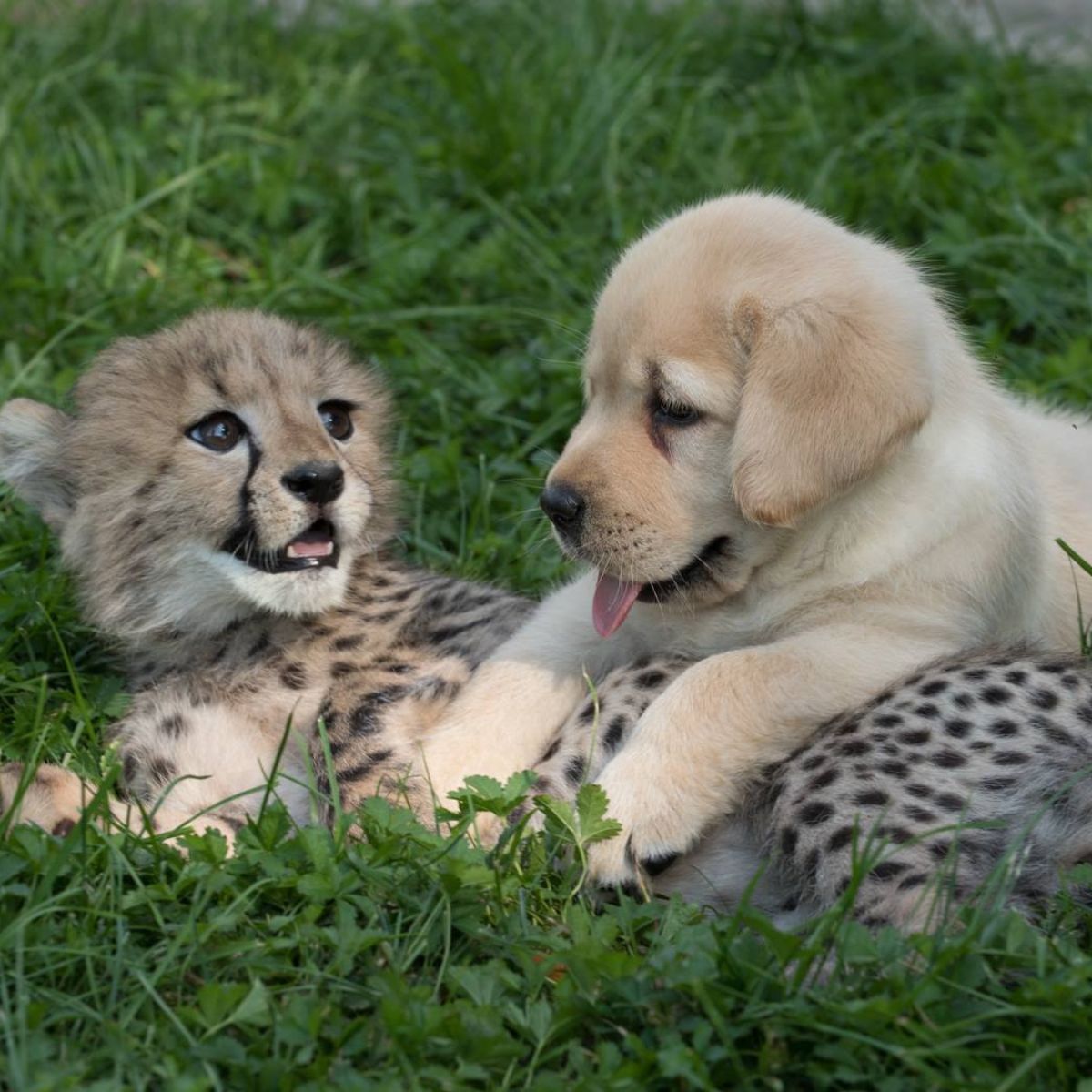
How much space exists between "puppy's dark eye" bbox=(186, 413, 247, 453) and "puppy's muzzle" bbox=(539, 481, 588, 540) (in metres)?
0.86

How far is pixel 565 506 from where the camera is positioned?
3.79 metres

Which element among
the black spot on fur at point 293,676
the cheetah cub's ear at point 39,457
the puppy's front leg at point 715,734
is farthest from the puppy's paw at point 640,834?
the cheetah cub's ear at point 39,457

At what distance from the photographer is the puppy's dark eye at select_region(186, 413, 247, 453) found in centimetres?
422

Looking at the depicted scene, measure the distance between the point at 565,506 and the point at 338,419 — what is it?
100 cm

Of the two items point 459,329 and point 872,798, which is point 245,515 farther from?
point 459,329

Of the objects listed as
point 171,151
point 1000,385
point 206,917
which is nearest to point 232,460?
point 206,917

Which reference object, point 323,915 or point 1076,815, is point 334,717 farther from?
point 1076,815

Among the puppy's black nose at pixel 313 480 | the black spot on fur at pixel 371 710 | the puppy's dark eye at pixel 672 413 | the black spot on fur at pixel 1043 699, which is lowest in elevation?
the black spot on fur at pixel 371 710

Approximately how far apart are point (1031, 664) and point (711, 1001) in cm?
118

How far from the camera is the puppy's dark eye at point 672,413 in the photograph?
3.79m

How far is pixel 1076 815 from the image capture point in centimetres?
350

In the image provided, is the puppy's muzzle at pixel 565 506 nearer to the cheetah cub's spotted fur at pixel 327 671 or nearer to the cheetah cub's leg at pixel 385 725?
the cheetah cub's spotted fur at pixel 327 671

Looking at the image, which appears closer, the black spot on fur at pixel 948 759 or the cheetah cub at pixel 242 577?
the black spot on fur at pixel 948 759

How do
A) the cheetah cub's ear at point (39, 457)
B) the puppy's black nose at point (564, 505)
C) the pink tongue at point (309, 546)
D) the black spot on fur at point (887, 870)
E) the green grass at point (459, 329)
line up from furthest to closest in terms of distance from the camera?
the cheetah cub's ear at point (39, 457) < the pink tongue at point (309, 546) < the puppy's black nose at point (564, 505) < the black spot on fur at point (887, 870) < the green grass at point (459, 329)
